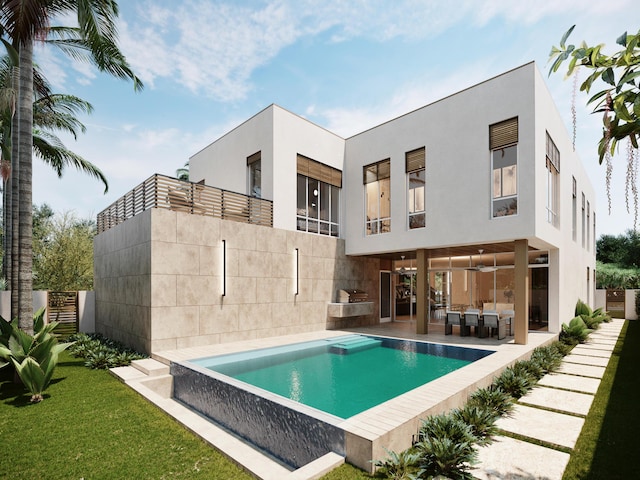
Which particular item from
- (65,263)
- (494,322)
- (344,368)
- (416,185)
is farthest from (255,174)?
(65,263)

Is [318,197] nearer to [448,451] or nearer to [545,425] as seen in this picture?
[545,425]

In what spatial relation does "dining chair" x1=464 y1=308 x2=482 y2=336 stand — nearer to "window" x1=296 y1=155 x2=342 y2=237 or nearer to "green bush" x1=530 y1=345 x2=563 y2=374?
"green bush" x1=530 y1=345 x2=563 y2=374

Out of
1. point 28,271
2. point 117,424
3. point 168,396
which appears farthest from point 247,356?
point 28,271

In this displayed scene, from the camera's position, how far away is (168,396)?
8516 mm

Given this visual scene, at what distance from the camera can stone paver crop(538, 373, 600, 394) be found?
7785 mm

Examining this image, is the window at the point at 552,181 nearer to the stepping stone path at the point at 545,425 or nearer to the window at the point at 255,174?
the stepping stone path at the point at 545,425

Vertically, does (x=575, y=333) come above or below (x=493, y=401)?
below

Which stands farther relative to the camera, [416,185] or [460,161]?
[416,185]

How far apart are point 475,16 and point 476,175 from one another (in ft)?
20.1

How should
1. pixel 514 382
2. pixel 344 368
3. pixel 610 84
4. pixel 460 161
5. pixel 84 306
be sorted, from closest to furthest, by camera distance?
pixel 610 84 → pixel 514 382 → pixel 344 368 → pixel 460 161 → pixel 84 306

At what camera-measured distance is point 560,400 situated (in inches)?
278

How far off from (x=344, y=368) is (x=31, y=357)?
670 cm

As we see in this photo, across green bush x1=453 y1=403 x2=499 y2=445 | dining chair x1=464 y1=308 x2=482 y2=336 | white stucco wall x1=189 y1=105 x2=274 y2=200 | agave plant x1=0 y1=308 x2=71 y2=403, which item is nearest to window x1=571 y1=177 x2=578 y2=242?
dining chair x1=464 y1=308 x2=482 y2=336

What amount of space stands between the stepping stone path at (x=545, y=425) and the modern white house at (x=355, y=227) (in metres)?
2.69
